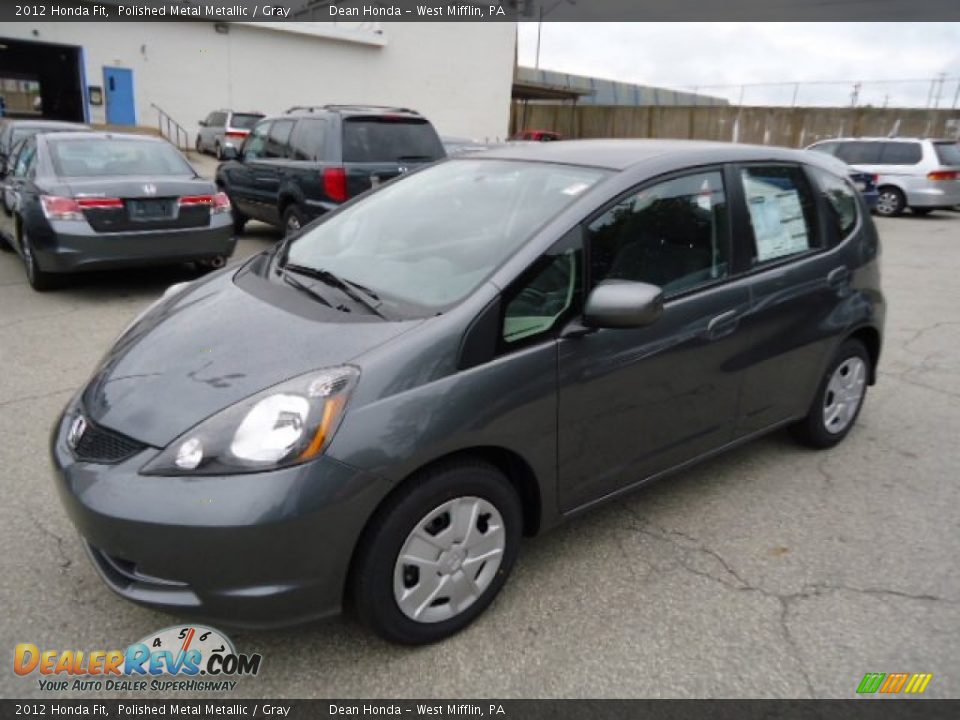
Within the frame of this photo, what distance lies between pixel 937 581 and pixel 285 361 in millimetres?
2671

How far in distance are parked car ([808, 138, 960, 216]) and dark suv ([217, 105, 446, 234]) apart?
37.2 feet

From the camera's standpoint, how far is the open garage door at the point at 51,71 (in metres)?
21.7

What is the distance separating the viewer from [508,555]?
8.31 feet

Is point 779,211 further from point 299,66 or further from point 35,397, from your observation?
point 299,66

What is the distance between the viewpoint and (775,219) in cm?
339

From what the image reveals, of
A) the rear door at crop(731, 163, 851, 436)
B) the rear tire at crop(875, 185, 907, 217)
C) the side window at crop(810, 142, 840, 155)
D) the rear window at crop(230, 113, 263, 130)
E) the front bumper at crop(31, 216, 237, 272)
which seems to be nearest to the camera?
the rear door at crop(731, 163, 851, 436)

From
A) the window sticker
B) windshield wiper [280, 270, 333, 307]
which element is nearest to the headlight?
windshield wiper [280, 270, 333, 307]

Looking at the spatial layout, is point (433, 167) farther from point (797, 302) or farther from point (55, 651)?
point (55, 651)

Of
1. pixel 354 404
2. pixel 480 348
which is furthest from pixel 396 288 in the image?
pixel 354 404

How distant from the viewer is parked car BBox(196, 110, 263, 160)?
20812 mm

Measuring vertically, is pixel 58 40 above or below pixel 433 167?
above

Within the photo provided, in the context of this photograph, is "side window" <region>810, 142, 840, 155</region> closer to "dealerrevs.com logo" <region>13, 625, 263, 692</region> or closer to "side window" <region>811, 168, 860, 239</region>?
"side window" <region>811, 168, 860, 239</region>
